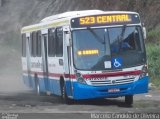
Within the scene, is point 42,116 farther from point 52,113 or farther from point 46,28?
point 46,28

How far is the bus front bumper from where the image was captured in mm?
20859

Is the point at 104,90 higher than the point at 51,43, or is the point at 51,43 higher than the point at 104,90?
the point at 51,43

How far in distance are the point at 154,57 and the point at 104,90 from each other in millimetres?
12811

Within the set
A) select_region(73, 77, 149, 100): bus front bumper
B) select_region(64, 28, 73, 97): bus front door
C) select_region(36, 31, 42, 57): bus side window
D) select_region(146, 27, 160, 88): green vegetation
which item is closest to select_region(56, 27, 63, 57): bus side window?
select_region(64, 28, 73, 97): bus front door

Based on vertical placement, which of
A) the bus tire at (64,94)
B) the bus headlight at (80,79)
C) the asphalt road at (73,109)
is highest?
the bus headlight at (80,79)

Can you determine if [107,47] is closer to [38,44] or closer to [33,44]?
[38,44]

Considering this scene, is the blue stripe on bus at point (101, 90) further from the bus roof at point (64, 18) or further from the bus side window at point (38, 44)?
the bus side window at point (38, 44)

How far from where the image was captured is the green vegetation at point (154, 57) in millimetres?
31642

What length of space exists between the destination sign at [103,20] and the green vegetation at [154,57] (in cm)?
899

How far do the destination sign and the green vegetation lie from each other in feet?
29.5

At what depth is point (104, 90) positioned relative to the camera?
21.0 m

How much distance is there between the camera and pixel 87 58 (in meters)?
21.1

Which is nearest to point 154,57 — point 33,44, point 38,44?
point 33,44

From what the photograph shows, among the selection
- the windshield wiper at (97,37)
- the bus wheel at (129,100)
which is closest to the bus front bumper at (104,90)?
the bus wheel at (129,100)
